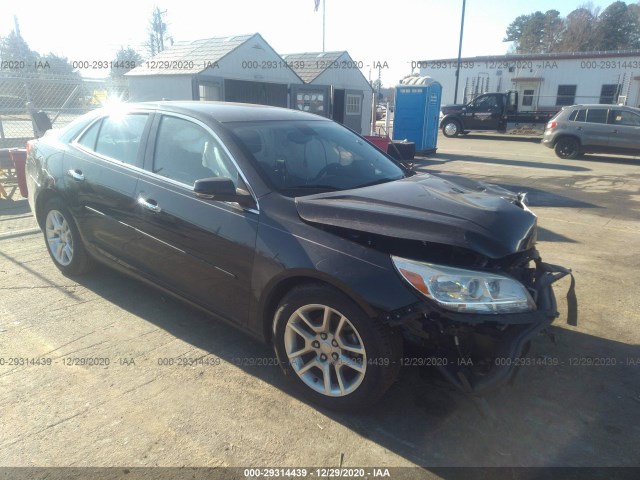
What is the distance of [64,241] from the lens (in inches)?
174

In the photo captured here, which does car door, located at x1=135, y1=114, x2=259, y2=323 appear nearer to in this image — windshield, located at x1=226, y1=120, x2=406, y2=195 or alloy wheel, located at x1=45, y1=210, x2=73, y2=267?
windshield, located at x1=226, y1=120, x2=406, y2=195

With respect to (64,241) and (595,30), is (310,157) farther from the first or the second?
(595,30)

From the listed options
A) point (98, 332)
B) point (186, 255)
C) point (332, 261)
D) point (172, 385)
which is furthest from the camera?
point (98, 332)

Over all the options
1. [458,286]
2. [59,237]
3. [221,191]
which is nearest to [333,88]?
[59,237]

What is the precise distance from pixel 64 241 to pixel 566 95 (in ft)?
123

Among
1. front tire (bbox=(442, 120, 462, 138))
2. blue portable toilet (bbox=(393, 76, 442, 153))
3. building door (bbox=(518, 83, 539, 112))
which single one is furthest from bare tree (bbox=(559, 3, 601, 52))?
blue portable toilet (bbox=(393, 76, 442, 153))

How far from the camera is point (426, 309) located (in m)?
2.31

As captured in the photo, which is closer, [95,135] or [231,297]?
[231,297]

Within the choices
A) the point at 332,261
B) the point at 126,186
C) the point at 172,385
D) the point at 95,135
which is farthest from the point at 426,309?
the point at 95,135

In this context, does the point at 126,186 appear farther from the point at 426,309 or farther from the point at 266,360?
the point at 426,309

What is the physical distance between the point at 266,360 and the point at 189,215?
1.12 m

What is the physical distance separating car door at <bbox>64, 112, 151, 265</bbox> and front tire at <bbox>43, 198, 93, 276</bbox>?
0.64 feet

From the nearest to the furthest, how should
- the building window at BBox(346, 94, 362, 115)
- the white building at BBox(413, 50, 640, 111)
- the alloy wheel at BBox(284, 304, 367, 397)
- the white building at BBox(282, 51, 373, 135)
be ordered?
the alloy wheel at BBox(284, 304, 367, 397) → the white building at BBox(282, 51, 373, 135) → the building window at BBox(346, 94, 362, 115) → the white building at BBox(413, 50, 640, 111)

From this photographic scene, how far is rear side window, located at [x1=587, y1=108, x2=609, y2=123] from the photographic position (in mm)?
14383
